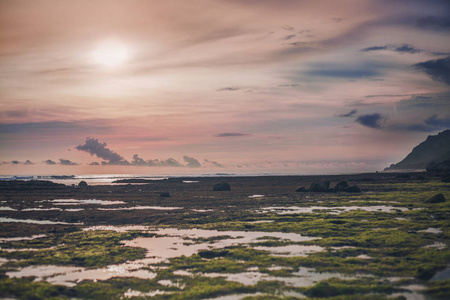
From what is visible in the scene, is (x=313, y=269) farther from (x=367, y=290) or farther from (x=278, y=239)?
(x=278, y=239)

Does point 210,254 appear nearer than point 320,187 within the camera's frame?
Yes

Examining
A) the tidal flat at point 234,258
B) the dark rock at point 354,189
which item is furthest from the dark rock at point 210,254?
the dark rock at point 354,189

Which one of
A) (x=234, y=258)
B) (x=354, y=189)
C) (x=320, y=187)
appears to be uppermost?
(x=320, y=187)

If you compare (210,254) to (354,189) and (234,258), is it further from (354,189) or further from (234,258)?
(354,189)

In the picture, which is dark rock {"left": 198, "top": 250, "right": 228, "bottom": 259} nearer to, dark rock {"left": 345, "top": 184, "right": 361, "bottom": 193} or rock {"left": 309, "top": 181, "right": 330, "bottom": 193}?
dark rock {"left": 345, "top": 184, "right": 361, "bottom": 193}

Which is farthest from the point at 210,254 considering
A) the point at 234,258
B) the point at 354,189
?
the point at 354,189

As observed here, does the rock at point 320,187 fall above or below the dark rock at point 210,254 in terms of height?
above

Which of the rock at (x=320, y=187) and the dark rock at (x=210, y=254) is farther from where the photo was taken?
the rock at (x=320, y=187)

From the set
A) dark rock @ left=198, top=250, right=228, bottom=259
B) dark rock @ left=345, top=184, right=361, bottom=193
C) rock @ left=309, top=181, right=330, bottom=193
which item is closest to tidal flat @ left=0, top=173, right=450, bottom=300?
dark rock @ left=198, top=250, right=228, bottom=259

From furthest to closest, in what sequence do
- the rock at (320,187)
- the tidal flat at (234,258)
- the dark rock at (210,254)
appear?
the rock at (320,187) < the dark rock at (210,254) < the tidal flat at (234,258)

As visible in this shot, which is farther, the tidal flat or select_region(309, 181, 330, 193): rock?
select_region(309, 181, 330, 193): rock

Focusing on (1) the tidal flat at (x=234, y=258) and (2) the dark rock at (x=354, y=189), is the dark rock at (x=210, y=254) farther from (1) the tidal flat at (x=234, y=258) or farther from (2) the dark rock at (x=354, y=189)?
(2) the dark rock at (x=354, y=189)

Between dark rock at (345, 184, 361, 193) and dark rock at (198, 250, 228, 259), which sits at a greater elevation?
dark rock at (345, 184, 361, 193)

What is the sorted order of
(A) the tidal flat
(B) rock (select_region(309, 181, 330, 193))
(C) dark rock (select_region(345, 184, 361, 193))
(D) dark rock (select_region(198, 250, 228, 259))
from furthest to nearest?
(B) rock (select_region(309, 181, 330, 193)), (C) dark rock (select_region(345, 184, 361, 193)), (D) dark rock (select_region(198, 250, 228, 259)), (A) the tidal flat
